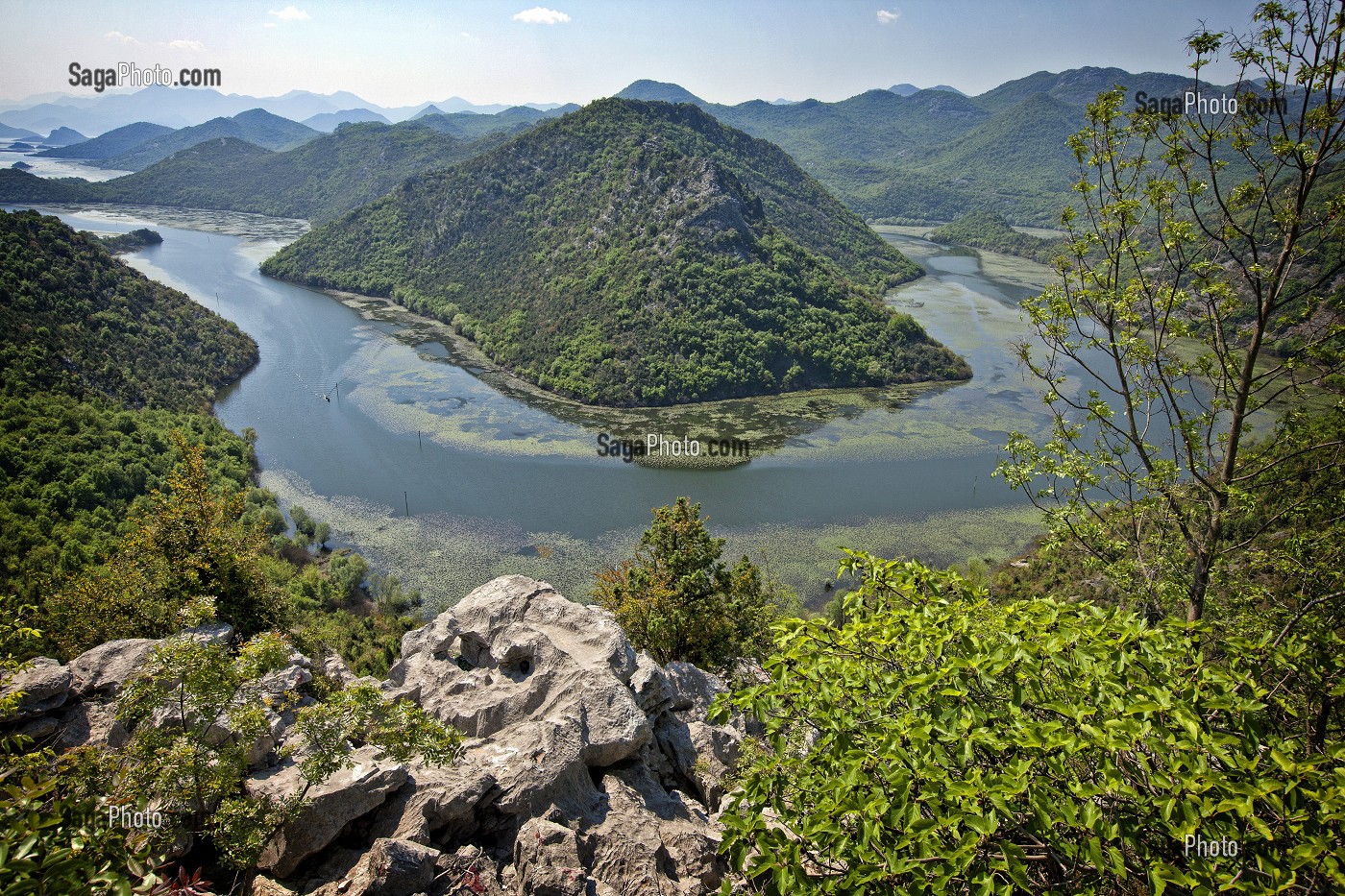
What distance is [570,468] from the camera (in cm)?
5519

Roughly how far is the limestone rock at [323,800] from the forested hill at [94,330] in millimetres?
48500

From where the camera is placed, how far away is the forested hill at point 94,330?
158 ft

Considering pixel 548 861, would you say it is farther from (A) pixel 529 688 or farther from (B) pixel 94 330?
(B) pixel 94 330

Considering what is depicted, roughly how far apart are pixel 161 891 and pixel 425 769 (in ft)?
24.0

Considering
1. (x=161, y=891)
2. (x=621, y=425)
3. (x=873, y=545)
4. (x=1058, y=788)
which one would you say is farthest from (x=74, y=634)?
(x=621, y=425)

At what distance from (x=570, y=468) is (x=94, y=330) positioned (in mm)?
43421

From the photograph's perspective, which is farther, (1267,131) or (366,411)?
(366,411)

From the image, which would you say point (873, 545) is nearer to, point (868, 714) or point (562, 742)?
point (562, 742)

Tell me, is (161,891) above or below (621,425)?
above

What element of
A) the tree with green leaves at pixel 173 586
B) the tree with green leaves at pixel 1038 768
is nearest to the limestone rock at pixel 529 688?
the tree with green leaves at pixel 173 586

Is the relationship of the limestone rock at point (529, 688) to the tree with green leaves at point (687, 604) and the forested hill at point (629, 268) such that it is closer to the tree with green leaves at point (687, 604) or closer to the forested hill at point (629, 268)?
the tree with green leaves at point (687, 604)

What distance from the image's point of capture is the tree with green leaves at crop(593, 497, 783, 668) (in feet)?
75.4

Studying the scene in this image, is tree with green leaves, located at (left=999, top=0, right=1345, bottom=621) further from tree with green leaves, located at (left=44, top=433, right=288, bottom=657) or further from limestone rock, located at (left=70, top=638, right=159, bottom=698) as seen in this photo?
tree with green leaves, located at (left=44, top=433, right=288, bottom=657)

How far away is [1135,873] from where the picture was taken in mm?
5324
